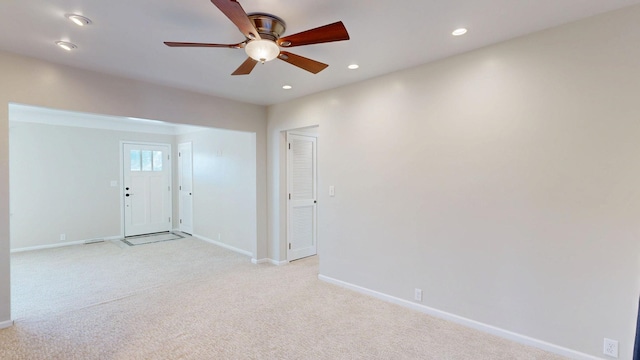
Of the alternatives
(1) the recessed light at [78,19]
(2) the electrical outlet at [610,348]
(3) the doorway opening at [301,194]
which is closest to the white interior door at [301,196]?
(3) the doorway opening at [301,194]

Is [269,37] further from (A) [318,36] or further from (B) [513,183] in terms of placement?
(B) [513,183]

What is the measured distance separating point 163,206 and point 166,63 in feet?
16.5

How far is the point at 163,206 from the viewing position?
7062 mm

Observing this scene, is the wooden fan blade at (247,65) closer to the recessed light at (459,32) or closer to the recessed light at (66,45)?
the recessed light at (66,45)

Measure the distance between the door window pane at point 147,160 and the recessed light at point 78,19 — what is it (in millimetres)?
5168

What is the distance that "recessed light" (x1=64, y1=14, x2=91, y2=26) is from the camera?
204 centimetres

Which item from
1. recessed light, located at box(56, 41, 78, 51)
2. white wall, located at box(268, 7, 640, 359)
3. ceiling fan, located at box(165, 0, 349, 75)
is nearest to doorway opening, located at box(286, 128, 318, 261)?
white wall, located at box(268, 7, 640, 359)

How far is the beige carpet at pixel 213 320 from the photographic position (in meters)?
2.38

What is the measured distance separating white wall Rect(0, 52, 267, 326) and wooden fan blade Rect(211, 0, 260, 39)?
2.31 metres

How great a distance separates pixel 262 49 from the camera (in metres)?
2.01

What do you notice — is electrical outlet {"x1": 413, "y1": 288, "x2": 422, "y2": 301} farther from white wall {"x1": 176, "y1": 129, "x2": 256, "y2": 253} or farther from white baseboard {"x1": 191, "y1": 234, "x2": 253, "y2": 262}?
white baseboard {"x1": 191, "y1": 234, "x2": 253, "y2": 262}

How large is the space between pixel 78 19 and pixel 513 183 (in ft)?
11.7

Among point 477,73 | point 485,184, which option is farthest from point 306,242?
point 477,73

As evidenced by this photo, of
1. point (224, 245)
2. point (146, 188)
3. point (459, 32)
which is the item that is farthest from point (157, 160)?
point (459, 32)
